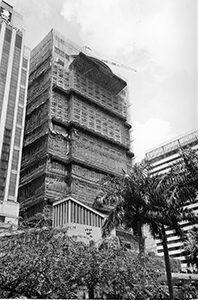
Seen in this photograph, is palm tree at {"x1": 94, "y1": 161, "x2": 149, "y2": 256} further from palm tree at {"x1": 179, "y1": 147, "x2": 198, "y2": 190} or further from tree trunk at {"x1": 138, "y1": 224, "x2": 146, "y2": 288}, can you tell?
palm tree at {"x1": 179, "y1": 147, "x2": 198, "y2": 190}

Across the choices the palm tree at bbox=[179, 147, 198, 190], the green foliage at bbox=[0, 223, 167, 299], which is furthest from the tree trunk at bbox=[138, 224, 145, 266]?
the palm tree at bbox=[179, 147, 198, 190]

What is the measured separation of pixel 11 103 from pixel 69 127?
1295cm

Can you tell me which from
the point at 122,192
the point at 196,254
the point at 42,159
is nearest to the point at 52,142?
the point at 42,159

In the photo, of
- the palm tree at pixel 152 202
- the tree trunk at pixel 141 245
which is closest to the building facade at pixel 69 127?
the palm tree at pixel 152 202

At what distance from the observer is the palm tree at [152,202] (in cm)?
1688

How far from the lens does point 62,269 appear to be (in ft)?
39.6

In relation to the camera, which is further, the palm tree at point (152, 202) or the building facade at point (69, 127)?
the building facade at point (69, 127)

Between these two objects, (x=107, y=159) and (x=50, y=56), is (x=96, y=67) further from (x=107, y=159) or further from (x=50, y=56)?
(x=107, y=159)

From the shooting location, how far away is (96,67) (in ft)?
237

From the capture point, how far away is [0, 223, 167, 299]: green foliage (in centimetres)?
1135

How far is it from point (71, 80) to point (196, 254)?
50.9m

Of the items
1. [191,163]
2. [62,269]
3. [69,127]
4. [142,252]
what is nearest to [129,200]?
[142,252]

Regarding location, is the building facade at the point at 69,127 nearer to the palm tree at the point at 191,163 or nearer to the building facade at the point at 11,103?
the building facade at the point at 11,103

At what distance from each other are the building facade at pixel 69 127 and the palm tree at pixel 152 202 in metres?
35.9
